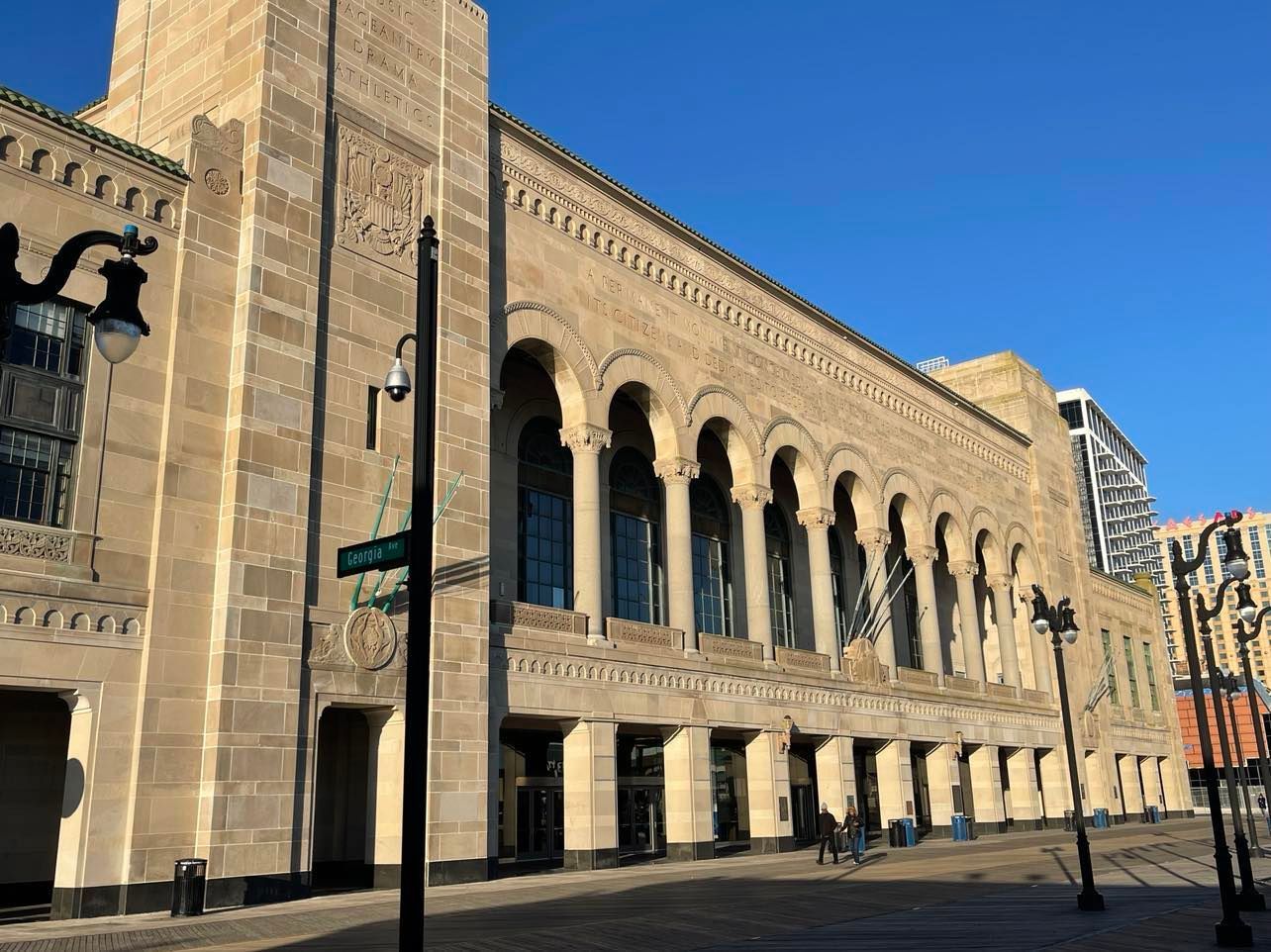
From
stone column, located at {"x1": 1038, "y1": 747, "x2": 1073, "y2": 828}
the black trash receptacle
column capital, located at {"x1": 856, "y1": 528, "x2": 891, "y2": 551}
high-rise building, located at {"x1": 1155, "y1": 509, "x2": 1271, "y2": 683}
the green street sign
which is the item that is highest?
high-rise building, located at {"x1": 1155, "y1": 509, "x2": 1271, "y2": 683}

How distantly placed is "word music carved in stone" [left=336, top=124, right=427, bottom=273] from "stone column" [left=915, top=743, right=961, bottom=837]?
28.4m

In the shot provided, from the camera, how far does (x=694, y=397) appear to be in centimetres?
3425

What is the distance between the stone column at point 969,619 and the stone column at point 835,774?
1174cm

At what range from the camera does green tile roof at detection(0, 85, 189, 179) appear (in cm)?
1962

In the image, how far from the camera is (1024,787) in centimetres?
4984

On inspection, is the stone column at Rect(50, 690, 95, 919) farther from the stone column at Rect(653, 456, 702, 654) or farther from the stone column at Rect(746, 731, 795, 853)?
the stone column at Rect(746, 731, 795, 853)

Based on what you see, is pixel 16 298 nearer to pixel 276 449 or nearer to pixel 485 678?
pixel 276 449

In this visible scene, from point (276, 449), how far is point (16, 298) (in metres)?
14.3

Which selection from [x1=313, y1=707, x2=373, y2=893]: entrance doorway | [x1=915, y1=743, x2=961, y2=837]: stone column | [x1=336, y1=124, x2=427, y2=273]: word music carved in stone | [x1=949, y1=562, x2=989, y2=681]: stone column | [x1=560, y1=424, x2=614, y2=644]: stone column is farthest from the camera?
[x1=949, y1=562, x2=989, y2=681]: stone column

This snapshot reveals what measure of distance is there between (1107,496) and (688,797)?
520ft

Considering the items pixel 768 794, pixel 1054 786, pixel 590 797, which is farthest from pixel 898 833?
pixel 1054 786

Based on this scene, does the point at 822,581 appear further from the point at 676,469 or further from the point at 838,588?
the point at 676,469

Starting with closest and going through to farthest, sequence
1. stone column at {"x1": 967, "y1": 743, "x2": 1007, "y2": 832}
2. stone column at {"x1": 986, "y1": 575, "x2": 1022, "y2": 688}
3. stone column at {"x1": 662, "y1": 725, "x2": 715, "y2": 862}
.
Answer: stone column at {"x1": 662, "y1": 725, "x2": 715, "y2": 862}, stone column at {"x1": 967, "y1": 743, "x2": 1007, "y2": 832}, stone column at {"x1": 986, "y1": 575, "x2": 1022, "y2": 688}

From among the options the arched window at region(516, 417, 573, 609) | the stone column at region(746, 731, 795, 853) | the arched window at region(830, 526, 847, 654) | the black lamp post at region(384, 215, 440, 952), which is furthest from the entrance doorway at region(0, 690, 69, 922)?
the arched window at region(830, 526, 847, 654)
